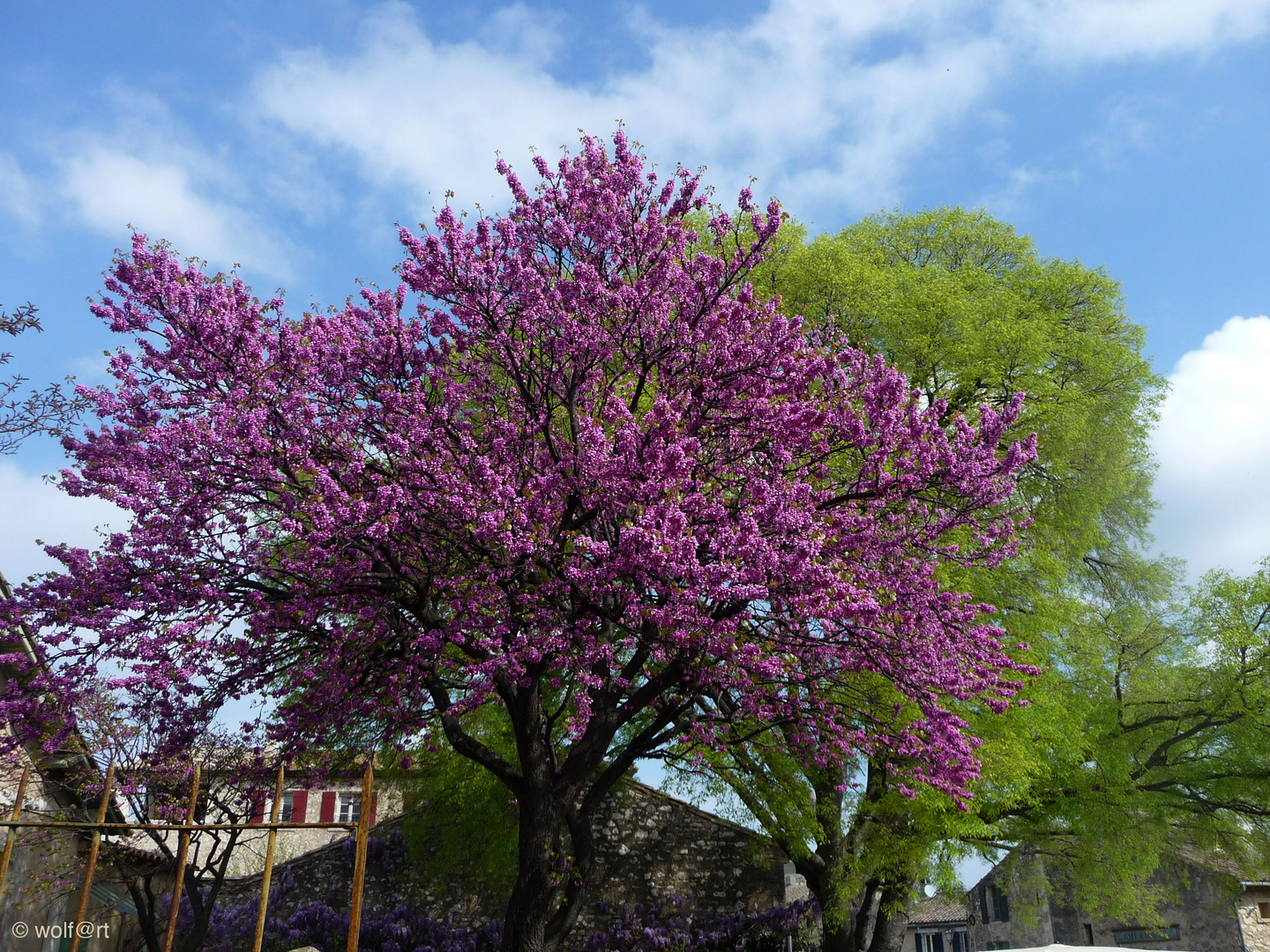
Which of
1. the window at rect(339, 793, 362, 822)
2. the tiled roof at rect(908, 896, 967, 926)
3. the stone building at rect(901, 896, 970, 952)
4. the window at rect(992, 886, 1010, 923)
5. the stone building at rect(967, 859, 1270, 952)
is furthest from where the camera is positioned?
the tiled roof at rect(908, 896, 967, 926)

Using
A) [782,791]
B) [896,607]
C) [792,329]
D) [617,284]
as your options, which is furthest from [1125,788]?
[617,284]

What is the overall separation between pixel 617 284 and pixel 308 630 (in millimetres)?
6313

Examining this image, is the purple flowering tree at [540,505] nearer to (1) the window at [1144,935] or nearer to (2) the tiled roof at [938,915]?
(1) the window at [1144,935]

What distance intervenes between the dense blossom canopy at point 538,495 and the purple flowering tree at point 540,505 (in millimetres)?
47

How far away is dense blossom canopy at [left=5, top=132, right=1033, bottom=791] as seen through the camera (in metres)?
11.6

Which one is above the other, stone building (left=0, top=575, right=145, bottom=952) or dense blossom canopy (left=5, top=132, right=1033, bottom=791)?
dense blossom canopy (left=5, top=132, right=1033, bottom=791)

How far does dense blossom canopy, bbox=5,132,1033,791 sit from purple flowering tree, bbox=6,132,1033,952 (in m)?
0.05

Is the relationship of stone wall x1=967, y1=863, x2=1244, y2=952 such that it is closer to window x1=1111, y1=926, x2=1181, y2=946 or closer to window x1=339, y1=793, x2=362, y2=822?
window x1=1111, y1=926, x2=1181, y2=946

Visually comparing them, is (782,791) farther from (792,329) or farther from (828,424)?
(792,329)

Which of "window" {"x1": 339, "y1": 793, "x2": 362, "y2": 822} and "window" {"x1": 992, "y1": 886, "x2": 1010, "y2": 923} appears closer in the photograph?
"window" {"x1": 339, "y1": 793, "x2": 362, "y2": 822}

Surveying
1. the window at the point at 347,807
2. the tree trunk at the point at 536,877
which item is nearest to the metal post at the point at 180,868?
the tree trunk at the point at 536,877

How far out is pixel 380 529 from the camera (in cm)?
1112

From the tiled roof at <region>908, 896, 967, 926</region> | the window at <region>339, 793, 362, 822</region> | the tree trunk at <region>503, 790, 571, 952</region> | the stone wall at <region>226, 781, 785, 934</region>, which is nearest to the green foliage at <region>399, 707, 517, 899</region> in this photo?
the stone wall at <region>226, 781, 785, 934</region>

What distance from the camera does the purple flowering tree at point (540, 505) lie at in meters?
11.7
